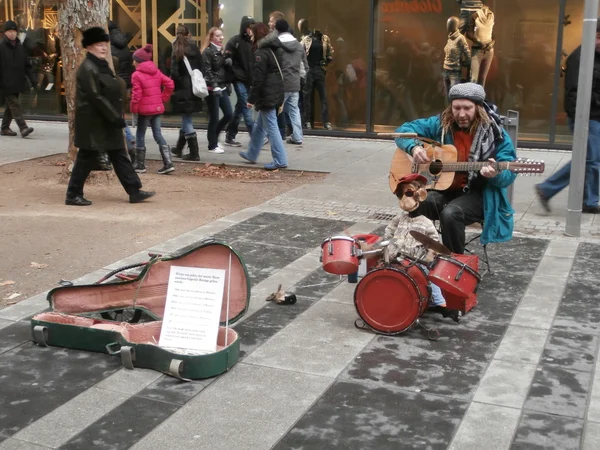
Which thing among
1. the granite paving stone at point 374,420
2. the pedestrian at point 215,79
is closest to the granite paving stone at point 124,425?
the granite paving stone at point 374,420

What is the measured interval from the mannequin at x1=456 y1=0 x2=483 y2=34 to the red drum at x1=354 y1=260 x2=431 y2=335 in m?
8.68

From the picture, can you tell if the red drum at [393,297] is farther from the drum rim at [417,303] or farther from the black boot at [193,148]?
the black boot at [193,148]

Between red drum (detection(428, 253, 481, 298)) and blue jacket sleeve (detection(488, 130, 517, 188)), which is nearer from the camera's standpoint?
red drum (detection(428, 253, 481, 298))

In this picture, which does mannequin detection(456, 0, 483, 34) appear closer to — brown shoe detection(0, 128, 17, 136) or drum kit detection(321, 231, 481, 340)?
brown shoe detection(0, 128, 17, 136)

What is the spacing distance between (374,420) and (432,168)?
2474mm

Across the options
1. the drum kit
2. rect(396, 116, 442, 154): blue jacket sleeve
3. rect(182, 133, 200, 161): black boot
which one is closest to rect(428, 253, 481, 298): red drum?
the drum kit

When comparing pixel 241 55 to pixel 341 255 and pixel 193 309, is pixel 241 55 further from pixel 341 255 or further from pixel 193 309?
pixel 193 309

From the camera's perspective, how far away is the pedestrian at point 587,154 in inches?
342

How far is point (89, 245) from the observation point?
7.41 meters

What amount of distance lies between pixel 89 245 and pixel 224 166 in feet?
13.3

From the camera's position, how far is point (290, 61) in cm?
1170

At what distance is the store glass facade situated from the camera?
13031 mm

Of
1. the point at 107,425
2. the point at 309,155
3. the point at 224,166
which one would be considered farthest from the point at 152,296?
the point at 309,155

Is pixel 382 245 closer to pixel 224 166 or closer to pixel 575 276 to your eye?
pixel 575 276
